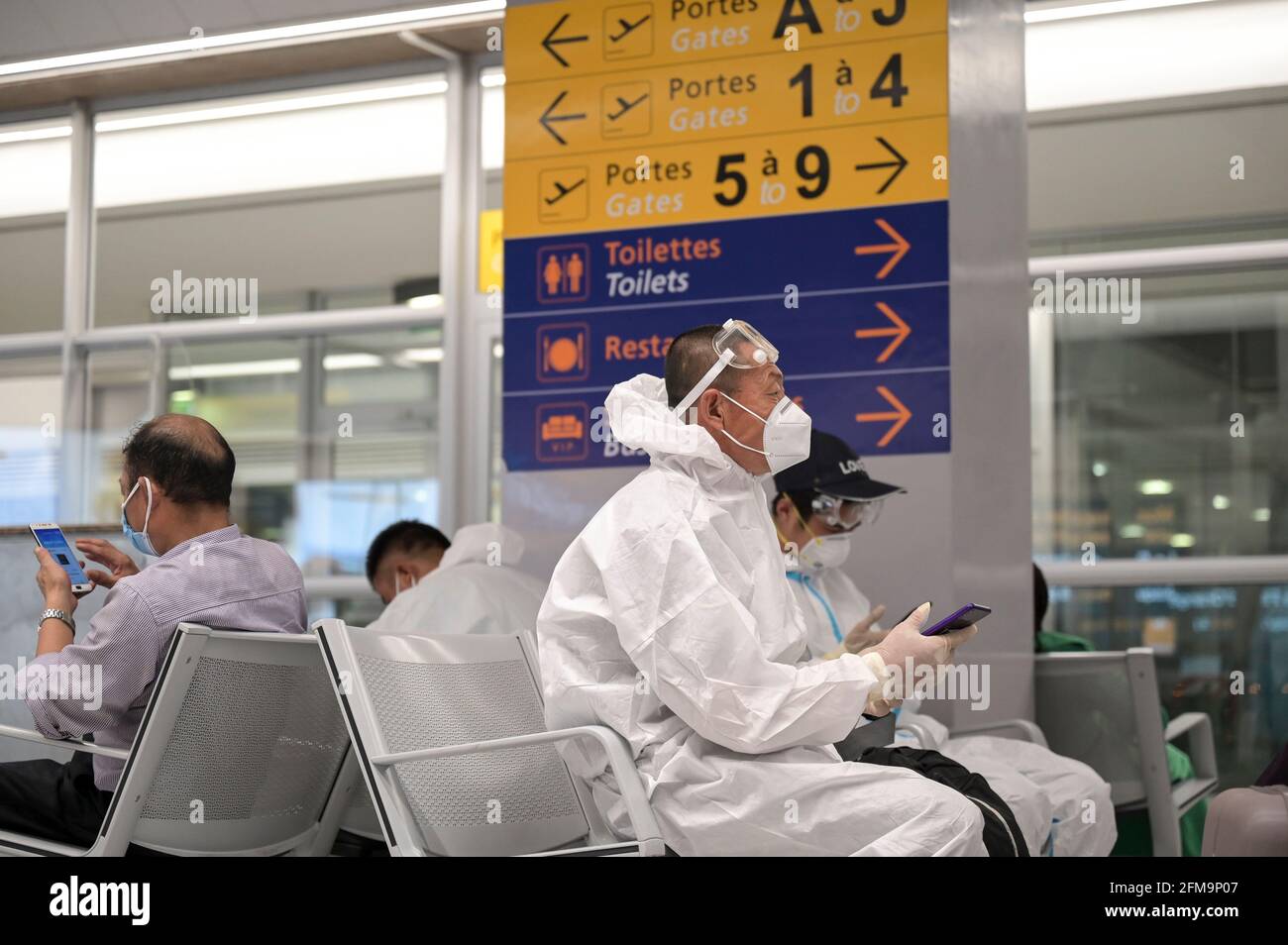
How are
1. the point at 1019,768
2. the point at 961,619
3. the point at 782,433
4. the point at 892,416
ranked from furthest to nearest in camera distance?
the point at 892,416, the point at 1019,768, the point at 782,433, the point at 961,619

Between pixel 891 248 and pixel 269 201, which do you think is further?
pixel 269 201

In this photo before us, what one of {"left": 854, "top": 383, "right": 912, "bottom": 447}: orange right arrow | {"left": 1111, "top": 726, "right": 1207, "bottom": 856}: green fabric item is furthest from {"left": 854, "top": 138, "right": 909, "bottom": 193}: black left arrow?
{"left": 1111, "top": 726, "right": 1207, "bottom": 856}: green fabric item

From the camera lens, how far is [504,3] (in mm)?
4824

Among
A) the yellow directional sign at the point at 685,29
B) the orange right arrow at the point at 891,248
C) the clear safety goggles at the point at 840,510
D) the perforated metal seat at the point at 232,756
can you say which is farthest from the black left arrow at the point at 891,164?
the perforated metal seat at the point at 232,756

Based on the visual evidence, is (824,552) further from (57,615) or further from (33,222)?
(33,222)

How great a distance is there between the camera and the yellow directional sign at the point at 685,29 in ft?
13.4

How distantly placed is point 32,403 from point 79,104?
1.51m

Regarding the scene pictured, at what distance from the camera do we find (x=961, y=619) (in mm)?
2502

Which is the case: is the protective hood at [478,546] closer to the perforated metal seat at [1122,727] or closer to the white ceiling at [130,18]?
the perforated metal seat at [1122,727]

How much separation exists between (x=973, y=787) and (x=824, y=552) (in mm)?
1068

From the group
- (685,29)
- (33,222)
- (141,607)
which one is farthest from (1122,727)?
(33,222)
